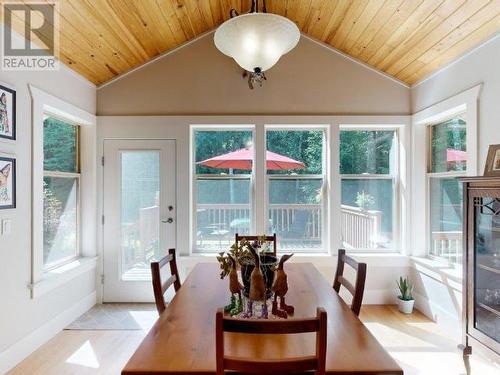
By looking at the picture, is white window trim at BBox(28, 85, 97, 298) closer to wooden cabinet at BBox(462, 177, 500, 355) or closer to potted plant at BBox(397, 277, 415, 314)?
wooden cabinet at BBox(462, 177, 500, 355)

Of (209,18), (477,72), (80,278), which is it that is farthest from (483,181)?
(80,278)

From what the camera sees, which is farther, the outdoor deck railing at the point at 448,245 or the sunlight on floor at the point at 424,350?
the outdoor deck railing at the point at 448,245

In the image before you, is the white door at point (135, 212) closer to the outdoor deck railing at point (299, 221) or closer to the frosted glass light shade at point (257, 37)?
the outdoor deck railing at point (299, 221)

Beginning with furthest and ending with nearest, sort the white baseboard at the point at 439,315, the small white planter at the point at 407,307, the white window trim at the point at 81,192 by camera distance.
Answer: the small white planter at the point at 407,307, the white baseboard at the point at 439,315, the white window trim at the point at 81,192

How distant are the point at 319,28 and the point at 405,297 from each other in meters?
3.09

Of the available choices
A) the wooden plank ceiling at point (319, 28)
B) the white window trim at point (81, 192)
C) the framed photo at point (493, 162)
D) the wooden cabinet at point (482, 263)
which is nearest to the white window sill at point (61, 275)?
the white window trim at point (81, 192)

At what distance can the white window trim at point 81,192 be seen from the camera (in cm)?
263

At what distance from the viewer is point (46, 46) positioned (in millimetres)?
2723

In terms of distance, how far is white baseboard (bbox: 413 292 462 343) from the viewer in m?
2.88

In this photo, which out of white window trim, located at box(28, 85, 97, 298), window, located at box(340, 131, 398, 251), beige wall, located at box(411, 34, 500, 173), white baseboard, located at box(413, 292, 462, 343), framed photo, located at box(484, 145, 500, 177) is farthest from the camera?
window, located at box(340, 131, 398, 251)

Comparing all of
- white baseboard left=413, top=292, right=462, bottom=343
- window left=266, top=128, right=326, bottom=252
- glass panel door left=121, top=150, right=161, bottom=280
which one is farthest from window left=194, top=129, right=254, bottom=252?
white baseboard left=413, top=292, right=462, bottom=343

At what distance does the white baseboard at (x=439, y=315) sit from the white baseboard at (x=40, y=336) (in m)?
3.67

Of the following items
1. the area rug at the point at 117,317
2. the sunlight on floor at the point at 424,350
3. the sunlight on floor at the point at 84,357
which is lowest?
the sunlight on floor at the point at 424,350

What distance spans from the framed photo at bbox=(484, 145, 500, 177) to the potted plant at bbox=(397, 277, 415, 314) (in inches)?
66.9
